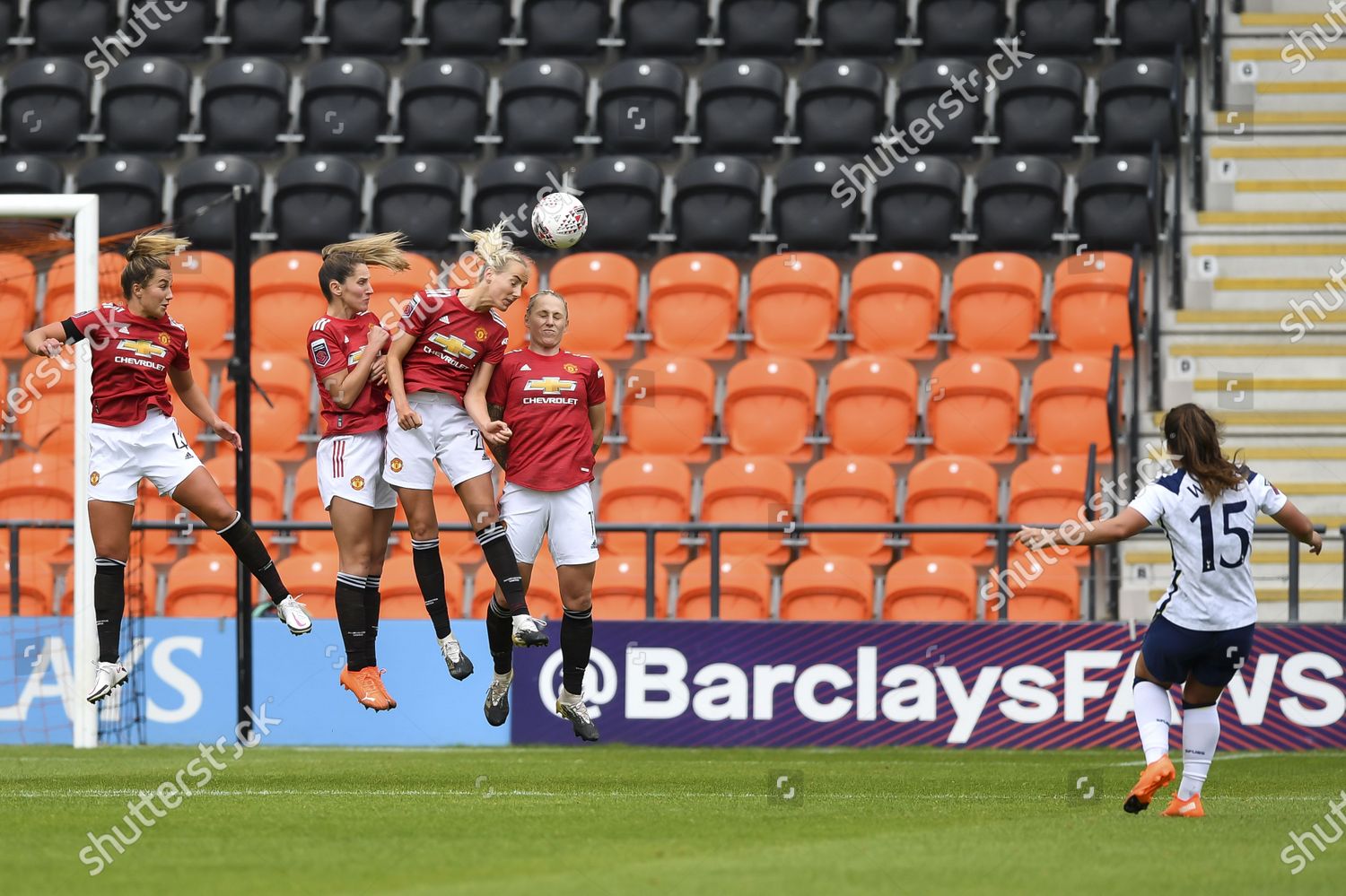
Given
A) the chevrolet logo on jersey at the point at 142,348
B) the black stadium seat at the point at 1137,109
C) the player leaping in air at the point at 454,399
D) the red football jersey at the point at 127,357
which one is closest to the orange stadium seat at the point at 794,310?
the black stadium seat at the point at 1137,109

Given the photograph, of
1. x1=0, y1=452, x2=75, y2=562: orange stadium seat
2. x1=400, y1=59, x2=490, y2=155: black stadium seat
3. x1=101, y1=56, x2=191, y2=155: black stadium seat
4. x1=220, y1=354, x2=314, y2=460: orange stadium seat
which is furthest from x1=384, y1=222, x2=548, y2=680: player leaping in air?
x1=101, y1=56, x2=191, y2=155: black stadium seat

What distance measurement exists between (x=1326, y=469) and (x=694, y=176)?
6162 millimetres

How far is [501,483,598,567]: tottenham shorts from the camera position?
10227mm

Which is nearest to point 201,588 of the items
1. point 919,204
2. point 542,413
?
point 542,413

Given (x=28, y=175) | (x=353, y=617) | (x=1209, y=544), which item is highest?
(x=28, y=175)

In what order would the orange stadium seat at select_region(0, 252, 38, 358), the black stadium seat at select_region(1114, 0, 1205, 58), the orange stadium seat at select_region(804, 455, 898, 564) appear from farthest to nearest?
the black stadium seat at select_region(1114, 0, 1205, 58) → the orange stadium seat at select_region(0, 252, 38, 358) → the orange stadium seat at select_region(804, 455, 898, 564)

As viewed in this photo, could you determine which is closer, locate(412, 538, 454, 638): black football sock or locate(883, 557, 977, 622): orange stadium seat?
locate(412, 538, 454, 638): black football sock

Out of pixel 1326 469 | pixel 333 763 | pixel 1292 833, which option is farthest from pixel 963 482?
pixel 1292 833

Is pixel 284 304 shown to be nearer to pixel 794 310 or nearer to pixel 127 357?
pixel 794 310

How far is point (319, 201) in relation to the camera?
57.2ft

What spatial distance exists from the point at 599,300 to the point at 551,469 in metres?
6.59

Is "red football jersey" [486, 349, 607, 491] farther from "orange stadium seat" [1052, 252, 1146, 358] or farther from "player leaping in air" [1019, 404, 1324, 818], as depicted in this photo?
"orange stadium seat" [1052, 252, 1146, 358]

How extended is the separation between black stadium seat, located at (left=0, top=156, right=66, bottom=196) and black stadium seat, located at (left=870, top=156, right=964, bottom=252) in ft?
25.7

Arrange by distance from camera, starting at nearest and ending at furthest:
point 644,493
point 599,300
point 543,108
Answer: point 644,493 → point 599,300 → point 543,108
